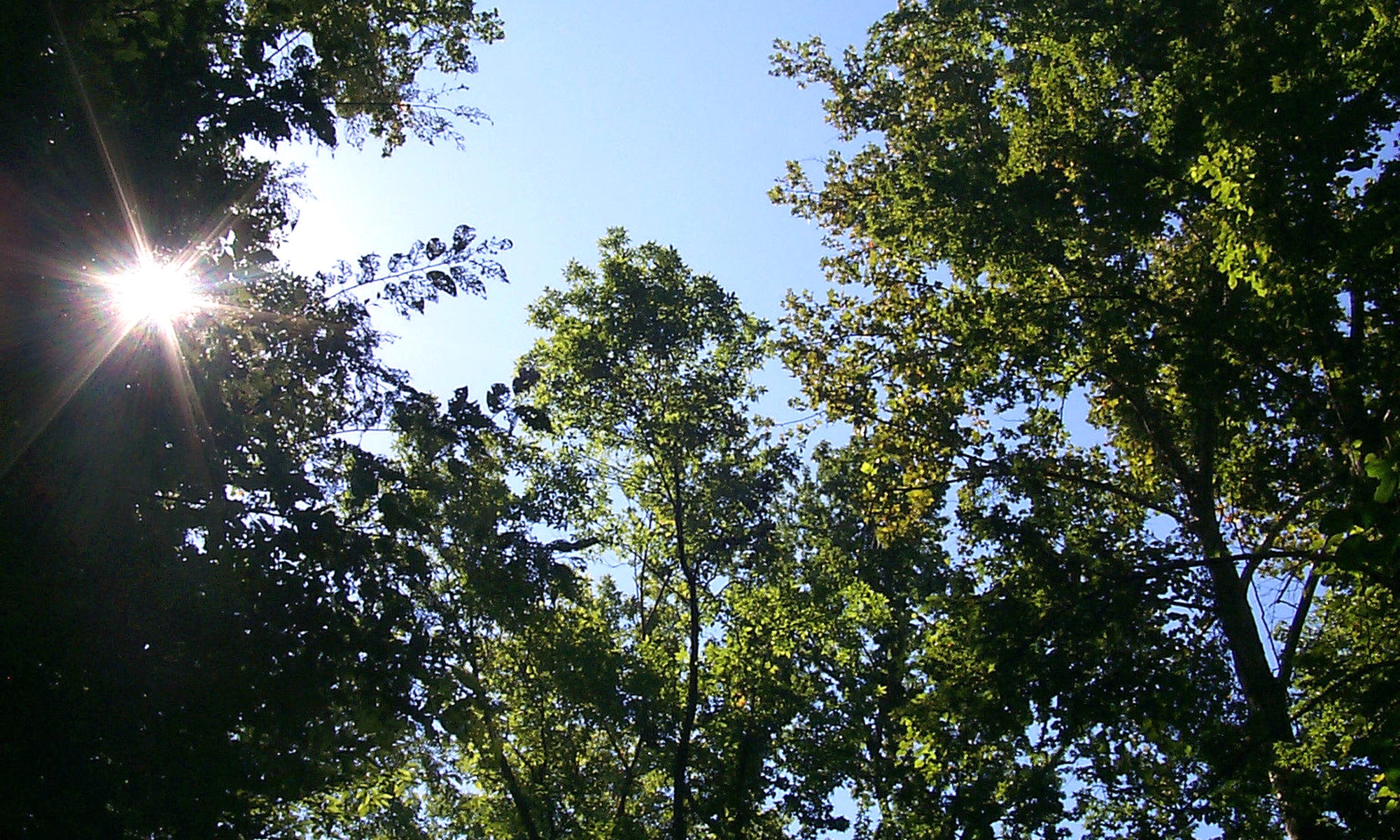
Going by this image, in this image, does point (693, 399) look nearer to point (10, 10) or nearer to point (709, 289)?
point (709, 289)

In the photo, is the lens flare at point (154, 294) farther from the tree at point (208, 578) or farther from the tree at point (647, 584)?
the tree at point (647, 584)

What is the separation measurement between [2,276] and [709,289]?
47.6ft

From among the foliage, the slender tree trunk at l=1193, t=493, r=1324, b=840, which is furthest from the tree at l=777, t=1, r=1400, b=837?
the foliage

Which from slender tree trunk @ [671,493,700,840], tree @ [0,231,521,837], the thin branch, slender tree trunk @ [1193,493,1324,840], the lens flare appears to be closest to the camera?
tree @ [0,231,521,837]

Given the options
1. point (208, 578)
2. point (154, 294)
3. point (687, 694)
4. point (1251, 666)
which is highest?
point (687, 694)

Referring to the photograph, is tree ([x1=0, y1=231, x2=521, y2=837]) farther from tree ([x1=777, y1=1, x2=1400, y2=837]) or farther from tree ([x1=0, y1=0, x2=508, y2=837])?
tree ([x1=777, y1=1, x2=1400, y2=837])

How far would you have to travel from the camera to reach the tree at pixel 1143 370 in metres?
7.99

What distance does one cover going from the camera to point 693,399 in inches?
770

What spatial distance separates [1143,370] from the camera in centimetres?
1075

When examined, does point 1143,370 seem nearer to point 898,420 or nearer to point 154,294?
point 898,420

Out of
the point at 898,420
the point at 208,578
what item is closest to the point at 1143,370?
the point at 898,420

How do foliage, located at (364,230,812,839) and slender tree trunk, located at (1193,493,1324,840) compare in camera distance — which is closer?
slender tree trunk, located at (1193,493,1324,840)

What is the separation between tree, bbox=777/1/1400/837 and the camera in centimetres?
799

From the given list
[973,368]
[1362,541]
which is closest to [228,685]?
[1362,541]
